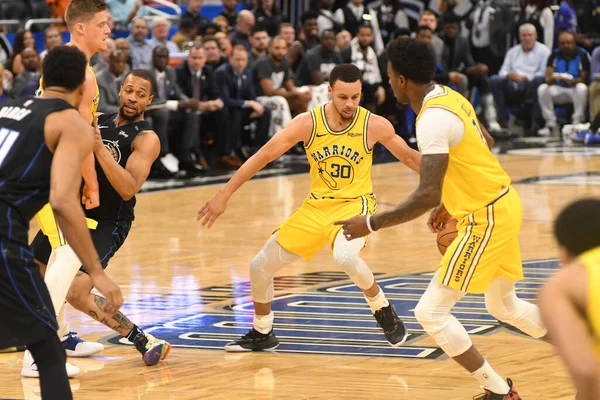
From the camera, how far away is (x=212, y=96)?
16.4m

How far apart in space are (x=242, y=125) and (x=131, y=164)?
10.5 m

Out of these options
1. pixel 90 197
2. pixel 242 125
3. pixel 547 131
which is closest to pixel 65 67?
pixel 90 197

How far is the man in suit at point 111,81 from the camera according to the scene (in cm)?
1460

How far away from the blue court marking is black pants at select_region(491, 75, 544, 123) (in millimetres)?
11825

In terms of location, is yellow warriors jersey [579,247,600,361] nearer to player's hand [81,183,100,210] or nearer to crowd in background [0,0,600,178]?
player's hand [81,183,100,210]

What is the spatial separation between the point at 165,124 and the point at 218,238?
4575 millimetres

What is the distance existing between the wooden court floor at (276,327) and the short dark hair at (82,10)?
75.1 inches

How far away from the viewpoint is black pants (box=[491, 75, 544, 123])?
2055 centimetres

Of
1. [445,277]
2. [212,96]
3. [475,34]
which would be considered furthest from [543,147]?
[445,277]

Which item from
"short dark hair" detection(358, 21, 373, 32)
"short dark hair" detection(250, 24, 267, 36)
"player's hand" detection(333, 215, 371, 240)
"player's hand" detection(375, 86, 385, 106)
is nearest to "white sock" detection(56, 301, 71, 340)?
"player's hand" detection(333, 215, 371, 240)

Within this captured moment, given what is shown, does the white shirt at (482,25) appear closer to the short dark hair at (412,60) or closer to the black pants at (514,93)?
the black pants at (514,93)

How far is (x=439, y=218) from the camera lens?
20.2ft

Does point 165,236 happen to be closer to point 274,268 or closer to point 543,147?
point 274,268

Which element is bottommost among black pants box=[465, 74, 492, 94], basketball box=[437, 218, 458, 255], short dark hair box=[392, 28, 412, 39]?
black pants box=[465, 74, 492, 94]
